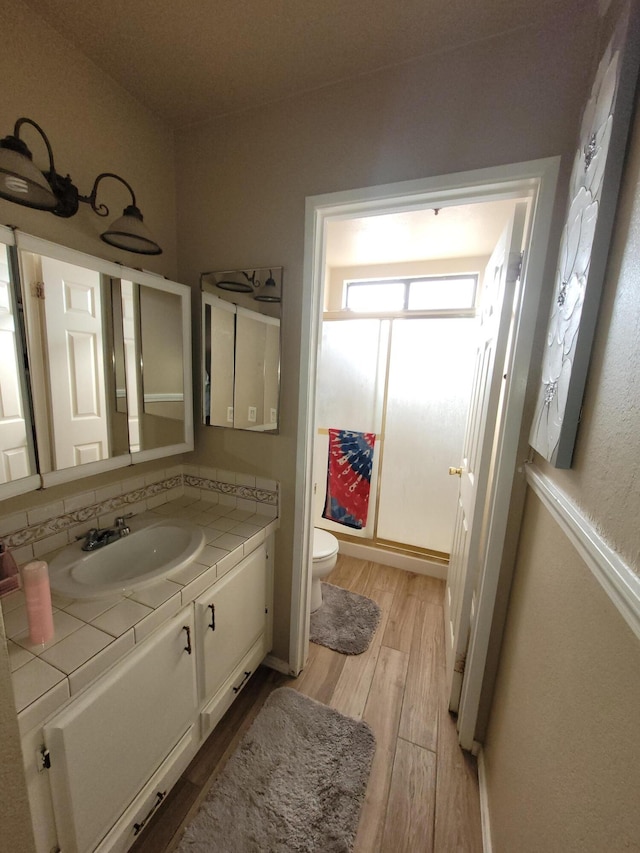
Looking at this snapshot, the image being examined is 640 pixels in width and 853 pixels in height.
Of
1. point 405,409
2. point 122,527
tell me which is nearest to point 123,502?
point 122,527

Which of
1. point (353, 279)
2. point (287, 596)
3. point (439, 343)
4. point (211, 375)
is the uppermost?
point (353, 279)

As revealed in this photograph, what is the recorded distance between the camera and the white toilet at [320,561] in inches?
73.1

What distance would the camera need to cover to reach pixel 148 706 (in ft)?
3.14

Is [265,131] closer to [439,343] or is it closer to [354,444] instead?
[439,343]

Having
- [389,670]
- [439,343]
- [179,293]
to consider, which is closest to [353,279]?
[439,343]

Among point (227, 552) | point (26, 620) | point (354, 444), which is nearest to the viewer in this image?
point (26, 620)

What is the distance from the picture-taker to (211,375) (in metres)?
1.57

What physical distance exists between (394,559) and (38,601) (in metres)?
2.25

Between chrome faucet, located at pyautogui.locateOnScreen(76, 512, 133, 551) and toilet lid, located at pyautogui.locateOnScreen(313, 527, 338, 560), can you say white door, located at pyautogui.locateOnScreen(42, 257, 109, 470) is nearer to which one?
chrome faucet, located at pyautogui.locateOnScreen(76, 512, 133, 551)

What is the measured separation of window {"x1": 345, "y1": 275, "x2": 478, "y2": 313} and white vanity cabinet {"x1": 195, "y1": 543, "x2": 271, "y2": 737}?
199 centimetres

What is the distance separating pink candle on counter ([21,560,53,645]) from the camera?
77cm

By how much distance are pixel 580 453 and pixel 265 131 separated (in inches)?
62.8

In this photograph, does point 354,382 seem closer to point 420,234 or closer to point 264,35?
point 420,234

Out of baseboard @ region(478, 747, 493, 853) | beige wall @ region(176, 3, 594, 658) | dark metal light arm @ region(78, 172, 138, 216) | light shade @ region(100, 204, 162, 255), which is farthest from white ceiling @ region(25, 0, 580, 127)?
baseboard @ region(478, 747, 493, 853)
